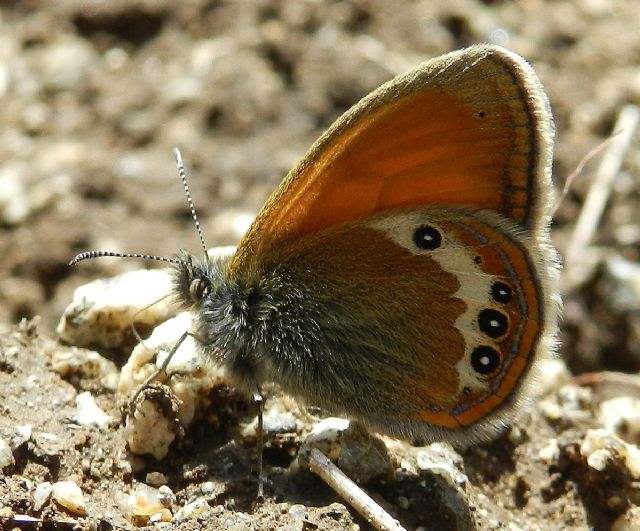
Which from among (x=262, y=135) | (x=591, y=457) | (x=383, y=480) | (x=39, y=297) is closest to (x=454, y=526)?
(x=383, y=480)

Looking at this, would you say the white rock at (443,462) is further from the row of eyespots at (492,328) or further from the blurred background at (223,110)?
the blurred background at (223,110)

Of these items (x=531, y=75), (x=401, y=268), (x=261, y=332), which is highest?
(x=531, y=75)

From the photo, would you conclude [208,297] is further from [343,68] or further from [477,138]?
[343,68]

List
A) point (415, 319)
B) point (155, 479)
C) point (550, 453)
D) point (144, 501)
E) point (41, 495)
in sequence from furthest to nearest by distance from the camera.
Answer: point (550, 453) < point (415, 319) < point (155, 479) < point (144, 501) < point (41, 495)

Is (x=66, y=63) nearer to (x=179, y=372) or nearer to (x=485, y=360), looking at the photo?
(x=179, y=372)

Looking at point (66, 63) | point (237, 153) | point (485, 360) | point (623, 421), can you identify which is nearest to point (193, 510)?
point (485, 360)

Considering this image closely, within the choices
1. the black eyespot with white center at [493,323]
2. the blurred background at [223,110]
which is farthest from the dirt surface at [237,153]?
the black eyespot with white center at [493,323]
